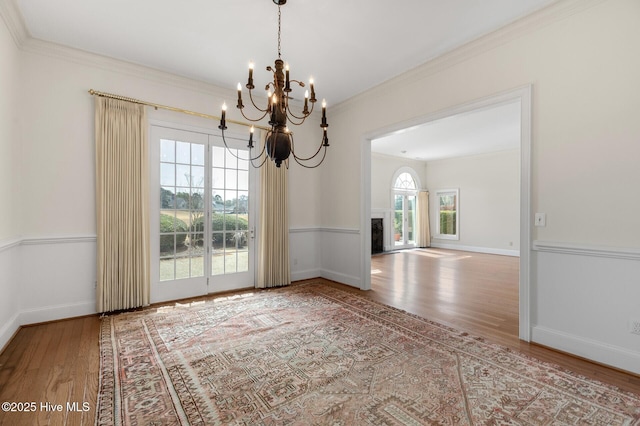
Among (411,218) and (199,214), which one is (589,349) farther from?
(411,218)

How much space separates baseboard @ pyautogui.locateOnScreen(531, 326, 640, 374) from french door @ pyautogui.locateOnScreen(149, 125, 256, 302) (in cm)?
380

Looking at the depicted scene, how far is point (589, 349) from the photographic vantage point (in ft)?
8.11

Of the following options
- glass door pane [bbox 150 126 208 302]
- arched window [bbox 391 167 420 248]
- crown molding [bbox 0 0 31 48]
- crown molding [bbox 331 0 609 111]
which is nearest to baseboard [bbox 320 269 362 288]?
glass door pane [bbox 150 126 208 302]

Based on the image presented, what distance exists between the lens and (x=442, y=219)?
10617 millimetres

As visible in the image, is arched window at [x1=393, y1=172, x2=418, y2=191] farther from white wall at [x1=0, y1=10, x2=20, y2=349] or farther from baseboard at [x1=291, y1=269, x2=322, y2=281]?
white wall at [x1=0, y1=10, x2=20, y2=349]

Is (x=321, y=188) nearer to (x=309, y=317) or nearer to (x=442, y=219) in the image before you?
(x=309, y=317)

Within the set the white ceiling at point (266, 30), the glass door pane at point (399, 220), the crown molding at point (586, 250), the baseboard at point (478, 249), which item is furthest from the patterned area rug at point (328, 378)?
the glass door pane at point (399, 220)

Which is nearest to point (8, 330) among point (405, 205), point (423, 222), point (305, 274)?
point (305, 274)

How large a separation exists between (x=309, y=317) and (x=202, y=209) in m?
2.23

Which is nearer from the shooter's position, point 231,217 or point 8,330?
point 8,330

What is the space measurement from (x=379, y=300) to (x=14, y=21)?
198 inches

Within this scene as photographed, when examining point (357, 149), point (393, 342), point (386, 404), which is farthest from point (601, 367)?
point (357, 149)

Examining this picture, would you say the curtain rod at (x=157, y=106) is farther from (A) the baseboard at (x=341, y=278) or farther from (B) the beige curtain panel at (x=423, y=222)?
(B) the beige curtain panel at (x=423, y=222)

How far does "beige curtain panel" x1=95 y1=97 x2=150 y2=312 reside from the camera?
3.53 m
